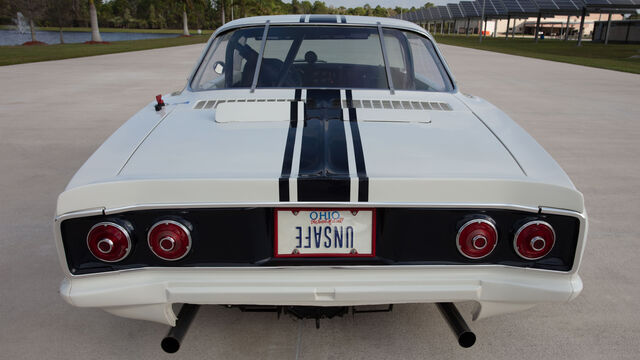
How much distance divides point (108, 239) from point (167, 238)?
21 cm

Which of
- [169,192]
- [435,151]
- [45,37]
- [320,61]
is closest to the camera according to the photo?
[169,192]

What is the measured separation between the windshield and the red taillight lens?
1.31m

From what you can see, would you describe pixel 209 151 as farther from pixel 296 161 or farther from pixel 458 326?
pixel 458 326

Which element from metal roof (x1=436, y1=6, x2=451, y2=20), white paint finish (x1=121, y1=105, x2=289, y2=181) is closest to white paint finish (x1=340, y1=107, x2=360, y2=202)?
white paint finish (x1=121, y1=105, x2=289, y2=181)

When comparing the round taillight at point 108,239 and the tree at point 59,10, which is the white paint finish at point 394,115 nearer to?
the round taillight at point 108,239

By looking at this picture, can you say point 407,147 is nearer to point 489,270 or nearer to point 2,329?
point 489,270

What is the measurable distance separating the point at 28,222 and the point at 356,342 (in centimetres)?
287

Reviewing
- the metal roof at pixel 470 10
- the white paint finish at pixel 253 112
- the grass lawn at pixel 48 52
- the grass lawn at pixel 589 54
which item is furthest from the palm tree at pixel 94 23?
the metal roof at pixel 470 10

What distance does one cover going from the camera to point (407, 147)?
197cm

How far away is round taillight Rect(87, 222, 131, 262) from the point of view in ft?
5.71

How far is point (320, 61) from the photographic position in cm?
312

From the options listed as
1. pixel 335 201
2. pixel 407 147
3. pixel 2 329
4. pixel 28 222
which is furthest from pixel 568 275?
pixel 28 222

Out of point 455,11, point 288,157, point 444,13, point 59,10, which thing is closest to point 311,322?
point 288,157

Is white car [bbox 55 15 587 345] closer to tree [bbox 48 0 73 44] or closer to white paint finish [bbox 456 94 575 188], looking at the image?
white paint finish [bbox 456 94 575 188]
